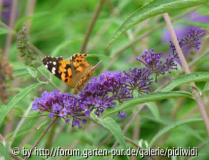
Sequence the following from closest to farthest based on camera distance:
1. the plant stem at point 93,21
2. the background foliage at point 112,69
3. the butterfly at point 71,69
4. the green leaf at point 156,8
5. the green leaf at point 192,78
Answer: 1. the green leaf at point 156,8
2. the green leaf at point 192,78
3. the background foliage at point 112,69
4. the butterfly at point 71,69
5. the plant stem at point 93,21

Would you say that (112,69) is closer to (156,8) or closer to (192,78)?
(192,78)

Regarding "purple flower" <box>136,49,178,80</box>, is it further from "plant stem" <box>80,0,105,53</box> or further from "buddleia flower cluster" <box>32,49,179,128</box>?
"plant stem" <box>80,0,105,53</box>

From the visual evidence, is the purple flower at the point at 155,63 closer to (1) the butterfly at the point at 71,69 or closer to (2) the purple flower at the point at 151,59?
(2) the purple flower at the point at 151,59

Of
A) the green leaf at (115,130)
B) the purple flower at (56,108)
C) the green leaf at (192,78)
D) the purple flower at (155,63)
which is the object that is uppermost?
the purple flower at (155,63)

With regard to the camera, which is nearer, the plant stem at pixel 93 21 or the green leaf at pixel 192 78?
the green leaf at pixel 192 78

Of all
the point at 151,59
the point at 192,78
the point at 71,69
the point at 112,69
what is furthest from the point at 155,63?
the point at 112,69

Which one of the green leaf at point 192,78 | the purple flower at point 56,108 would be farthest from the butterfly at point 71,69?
the green leaf at point 192,78

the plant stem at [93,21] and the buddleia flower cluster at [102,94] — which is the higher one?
the plant stem at [93,21]

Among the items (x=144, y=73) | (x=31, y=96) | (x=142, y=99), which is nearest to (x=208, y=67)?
(x=31, y=96)
